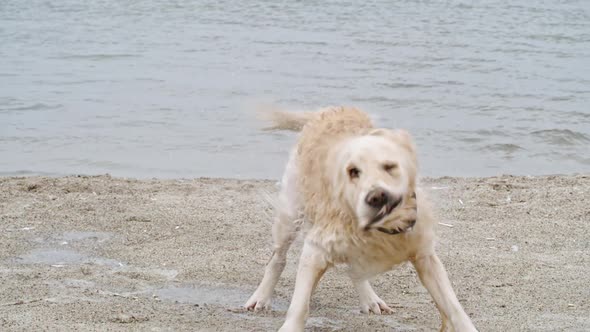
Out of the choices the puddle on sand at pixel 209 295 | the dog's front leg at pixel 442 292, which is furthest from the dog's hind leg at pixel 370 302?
the dog's front leg at pixel 442 292

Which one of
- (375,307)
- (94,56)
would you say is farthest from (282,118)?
(94,56)

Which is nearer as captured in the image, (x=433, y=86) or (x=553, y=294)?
(x=553, y=294)

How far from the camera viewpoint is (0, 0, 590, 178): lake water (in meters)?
10.8

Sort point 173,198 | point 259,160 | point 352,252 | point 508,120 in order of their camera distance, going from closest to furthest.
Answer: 1. point 352,252
2. point 173,198
3. point 259,160
4. point 508,120

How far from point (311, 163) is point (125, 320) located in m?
1.26

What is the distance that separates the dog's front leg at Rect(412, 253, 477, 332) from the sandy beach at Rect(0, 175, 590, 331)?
25.0 inches

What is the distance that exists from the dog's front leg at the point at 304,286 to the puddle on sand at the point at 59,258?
2021mm

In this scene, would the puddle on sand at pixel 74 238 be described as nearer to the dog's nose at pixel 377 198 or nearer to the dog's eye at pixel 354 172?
the dog's eye at pixel 354 172

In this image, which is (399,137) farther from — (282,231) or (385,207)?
(282,231)

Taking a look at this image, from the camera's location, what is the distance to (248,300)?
5.47 m

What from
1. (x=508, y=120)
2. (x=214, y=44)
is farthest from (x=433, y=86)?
(x=214, y=44)

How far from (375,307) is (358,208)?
1.54 meters

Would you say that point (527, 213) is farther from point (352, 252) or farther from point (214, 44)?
point (214, 44)

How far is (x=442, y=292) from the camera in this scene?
4418 mm
